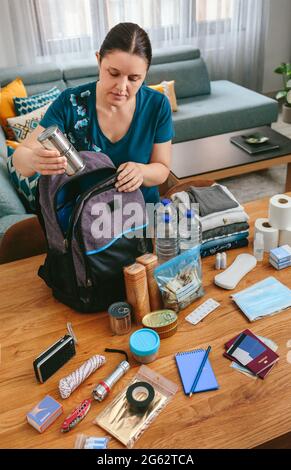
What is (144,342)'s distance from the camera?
42.4 inches

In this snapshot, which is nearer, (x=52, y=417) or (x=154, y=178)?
(x=52, y=417)

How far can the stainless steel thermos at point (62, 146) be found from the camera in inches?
41.6

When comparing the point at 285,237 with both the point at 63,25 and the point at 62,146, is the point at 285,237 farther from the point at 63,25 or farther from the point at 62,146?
the point at 63,25

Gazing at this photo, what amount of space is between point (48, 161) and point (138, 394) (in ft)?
1.92

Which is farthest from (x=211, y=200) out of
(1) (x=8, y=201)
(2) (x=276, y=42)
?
(2) (x=276, y=42)

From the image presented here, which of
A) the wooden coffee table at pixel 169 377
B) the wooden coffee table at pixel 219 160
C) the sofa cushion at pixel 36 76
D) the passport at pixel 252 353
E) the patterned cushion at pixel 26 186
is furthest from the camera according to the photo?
the sofa cushion at pixel 36 76

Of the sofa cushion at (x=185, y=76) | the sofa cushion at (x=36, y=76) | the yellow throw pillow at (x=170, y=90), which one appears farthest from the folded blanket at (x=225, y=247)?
the sofa cushion at (x=185, y=76)

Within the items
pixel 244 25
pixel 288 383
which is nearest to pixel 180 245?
pixel 288 383

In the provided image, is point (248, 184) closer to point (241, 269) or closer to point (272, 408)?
point (241, 269)

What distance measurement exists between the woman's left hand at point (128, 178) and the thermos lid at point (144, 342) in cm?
38

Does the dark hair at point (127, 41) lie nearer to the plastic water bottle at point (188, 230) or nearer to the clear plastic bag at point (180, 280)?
the plastic water bottle at point (188, 230)

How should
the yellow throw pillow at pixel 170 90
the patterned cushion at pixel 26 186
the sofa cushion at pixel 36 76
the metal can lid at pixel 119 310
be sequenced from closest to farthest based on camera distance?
1. the metal can lid at pixel 119 310
2. the patterned cushion at pixel 26 186
3. the sofa cushion at pixel 36 76
4. the yellow throw pillow at pixel 170 90
